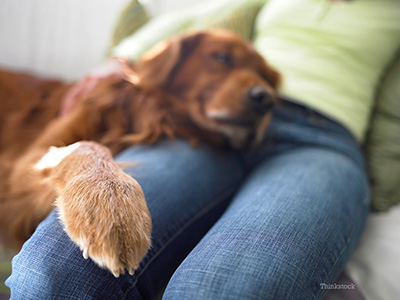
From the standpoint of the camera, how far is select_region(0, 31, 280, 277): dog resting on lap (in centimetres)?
84

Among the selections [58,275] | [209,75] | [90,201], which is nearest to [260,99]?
[209,75]

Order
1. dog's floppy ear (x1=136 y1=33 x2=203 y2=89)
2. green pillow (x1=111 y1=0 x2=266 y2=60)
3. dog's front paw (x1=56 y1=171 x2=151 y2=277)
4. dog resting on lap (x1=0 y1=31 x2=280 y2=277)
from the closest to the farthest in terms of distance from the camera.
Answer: dog's front paw (x1=56 y1=171 x2=151 y2=277), dog resting on lap (x1=0 y1=31 x2=280 y2=277), dog's floppy ear (x1=136 y1=33 x2=203 y2=89), green pillow (x1=111 y1=0 x2=266 y2=60)

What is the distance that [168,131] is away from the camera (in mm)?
1031

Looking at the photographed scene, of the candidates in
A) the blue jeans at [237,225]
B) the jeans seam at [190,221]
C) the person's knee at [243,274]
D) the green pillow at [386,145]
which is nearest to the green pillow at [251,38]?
the green pillow at [386,145]

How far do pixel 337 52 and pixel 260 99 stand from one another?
404 mm

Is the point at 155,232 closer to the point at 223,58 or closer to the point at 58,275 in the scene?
the point at 58,275

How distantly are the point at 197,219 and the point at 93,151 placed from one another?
316mm

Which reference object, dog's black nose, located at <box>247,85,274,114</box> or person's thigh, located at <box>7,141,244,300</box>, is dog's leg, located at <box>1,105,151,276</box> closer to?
person's thigh, located at <box>7,141,244,300</box>

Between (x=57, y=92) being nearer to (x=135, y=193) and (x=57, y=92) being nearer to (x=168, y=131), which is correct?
(x=168, y=131)

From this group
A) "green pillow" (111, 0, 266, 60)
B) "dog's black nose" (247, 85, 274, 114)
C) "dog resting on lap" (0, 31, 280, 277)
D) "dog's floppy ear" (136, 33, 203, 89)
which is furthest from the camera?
"green pillow" (111, 0, 266, 60)

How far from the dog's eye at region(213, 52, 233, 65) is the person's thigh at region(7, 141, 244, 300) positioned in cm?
31

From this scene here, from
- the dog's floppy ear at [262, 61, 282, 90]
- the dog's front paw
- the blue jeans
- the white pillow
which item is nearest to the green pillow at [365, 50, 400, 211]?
the blue jeans

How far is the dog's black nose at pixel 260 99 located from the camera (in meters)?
0.97

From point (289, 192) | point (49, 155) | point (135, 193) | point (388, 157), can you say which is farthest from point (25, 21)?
point (388, 157)
